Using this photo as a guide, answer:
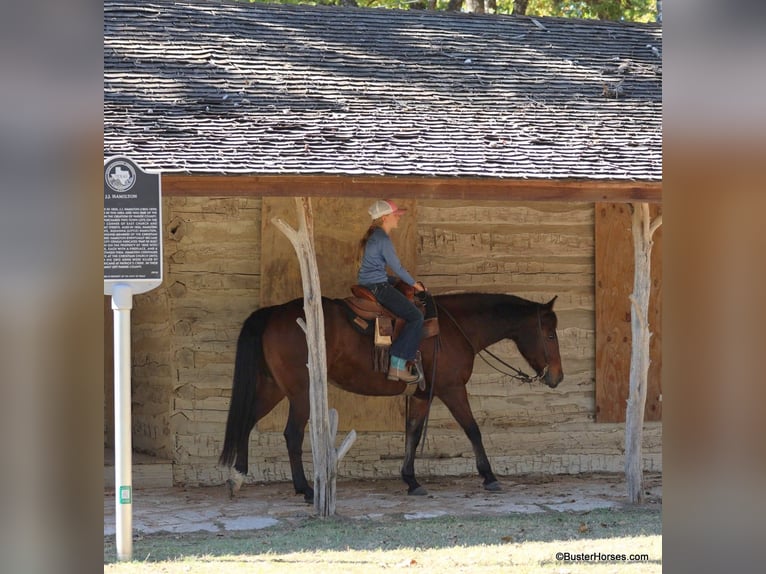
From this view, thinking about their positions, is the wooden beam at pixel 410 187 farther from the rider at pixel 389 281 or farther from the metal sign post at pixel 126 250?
the metal sign post at pixel 126 250

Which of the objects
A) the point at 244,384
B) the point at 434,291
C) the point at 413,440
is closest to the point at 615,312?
the point at 434,291

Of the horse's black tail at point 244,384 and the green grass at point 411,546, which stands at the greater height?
the horse's black tail at point 244,384

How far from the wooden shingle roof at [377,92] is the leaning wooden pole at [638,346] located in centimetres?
69

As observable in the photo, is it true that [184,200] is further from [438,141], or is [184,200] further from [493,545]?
[493,545]

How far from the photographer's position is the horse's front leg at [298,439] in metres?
9.93

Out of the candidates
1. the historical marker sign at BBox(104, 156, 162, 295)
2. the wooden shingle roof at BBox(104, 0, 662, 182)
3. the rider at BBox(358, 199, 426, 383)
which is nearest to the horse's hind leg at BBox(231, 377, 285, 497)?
the rider at BBox(358, 199, 426, 383)

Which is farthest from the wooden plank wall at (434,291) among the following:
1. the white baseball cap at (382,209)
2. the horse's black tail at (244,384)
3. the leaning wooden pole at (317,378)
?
the leaning wooden pole at (317,378)

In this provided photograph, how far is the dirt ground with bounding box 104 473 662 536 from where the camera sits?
9.27 metres

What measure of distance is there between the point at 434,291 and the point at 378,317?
5.61ft

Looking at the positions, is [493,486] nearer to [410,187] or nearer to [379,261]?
[379,261]

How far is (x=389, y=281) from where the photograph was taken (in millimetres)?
10117

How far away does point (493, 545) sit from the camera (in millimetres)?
8078
